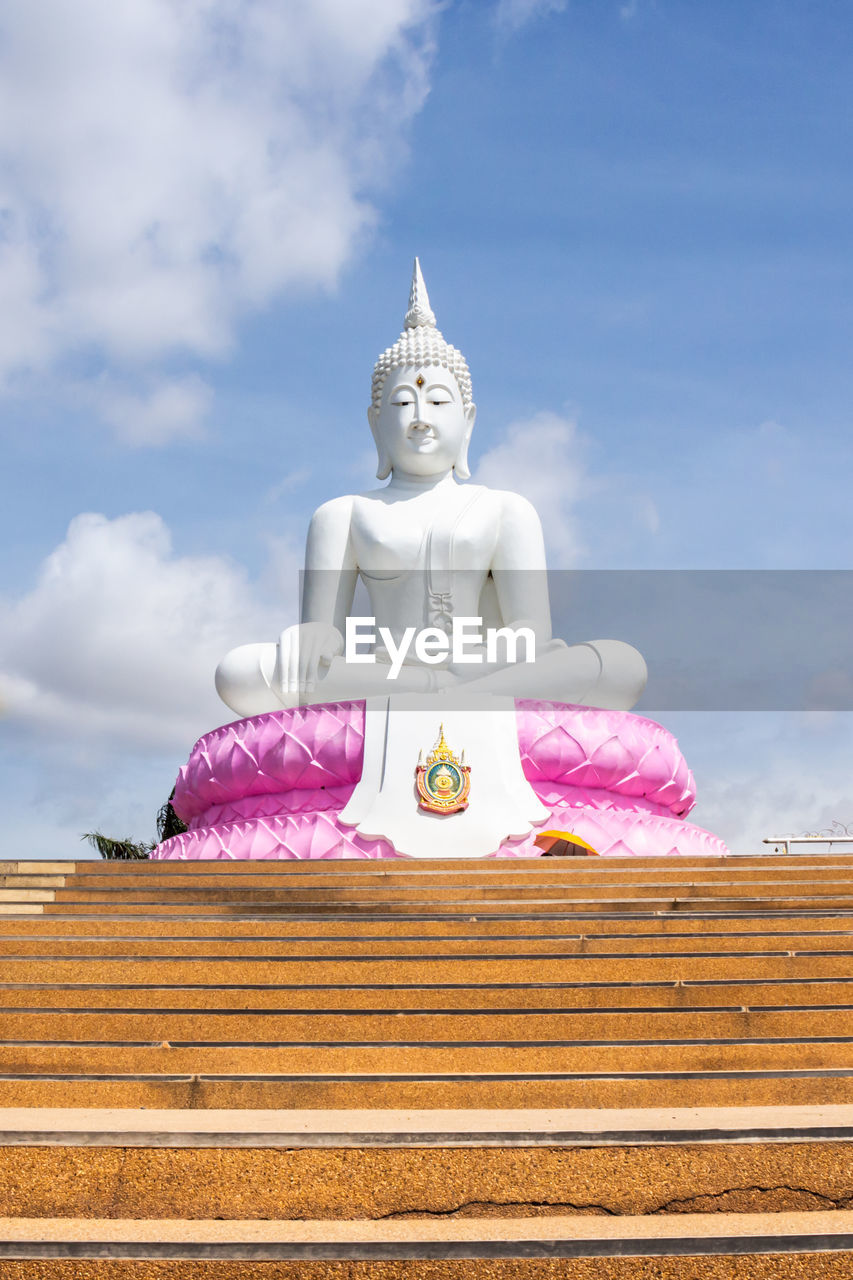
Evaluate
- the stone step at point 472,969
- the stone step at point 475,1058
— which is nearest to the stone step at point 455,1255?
the stone step at point 475,1058

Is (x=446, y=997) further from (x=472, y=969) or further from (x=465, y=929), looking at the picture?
(x=465, y=929)

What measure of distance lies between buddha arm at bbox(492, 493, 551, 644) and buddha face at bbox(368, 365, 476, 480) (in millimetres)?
918

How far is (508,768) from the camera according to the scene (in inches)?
368

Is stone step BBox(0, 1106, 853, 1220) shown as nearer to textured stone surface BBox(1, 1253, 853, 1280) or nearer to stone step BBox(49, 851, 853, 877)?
textured stone surface BBox(1, 1253, 853, 1280)

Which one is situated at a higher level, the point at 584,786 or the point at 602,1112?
the point at 584,786

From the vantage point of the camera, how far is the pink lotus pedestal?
9.35 metres

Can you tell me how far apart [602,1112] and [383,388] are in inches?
398

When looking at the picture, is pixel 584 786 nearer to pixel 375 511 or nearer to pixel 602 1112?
pixel 375 511

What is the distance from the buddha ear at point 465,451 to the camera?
12586 millimetres

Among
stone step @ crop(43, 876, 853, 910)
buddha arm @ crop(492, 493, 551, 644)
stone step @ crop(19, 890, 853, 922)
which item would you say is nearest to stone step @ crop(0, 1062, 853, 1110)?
stone step @ crop(19, 890, 853, 922)

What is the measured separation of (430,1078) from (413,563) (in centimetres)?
856

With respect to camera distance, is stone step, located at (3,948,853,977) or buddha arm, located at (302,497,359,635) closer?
stone step, located at (3,948,853,977)

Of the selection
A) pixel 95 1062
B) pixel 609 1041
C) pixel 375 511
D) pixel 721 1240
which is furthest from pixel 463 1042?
pixel 375 511

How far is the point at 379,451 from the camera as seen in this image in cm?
1273
